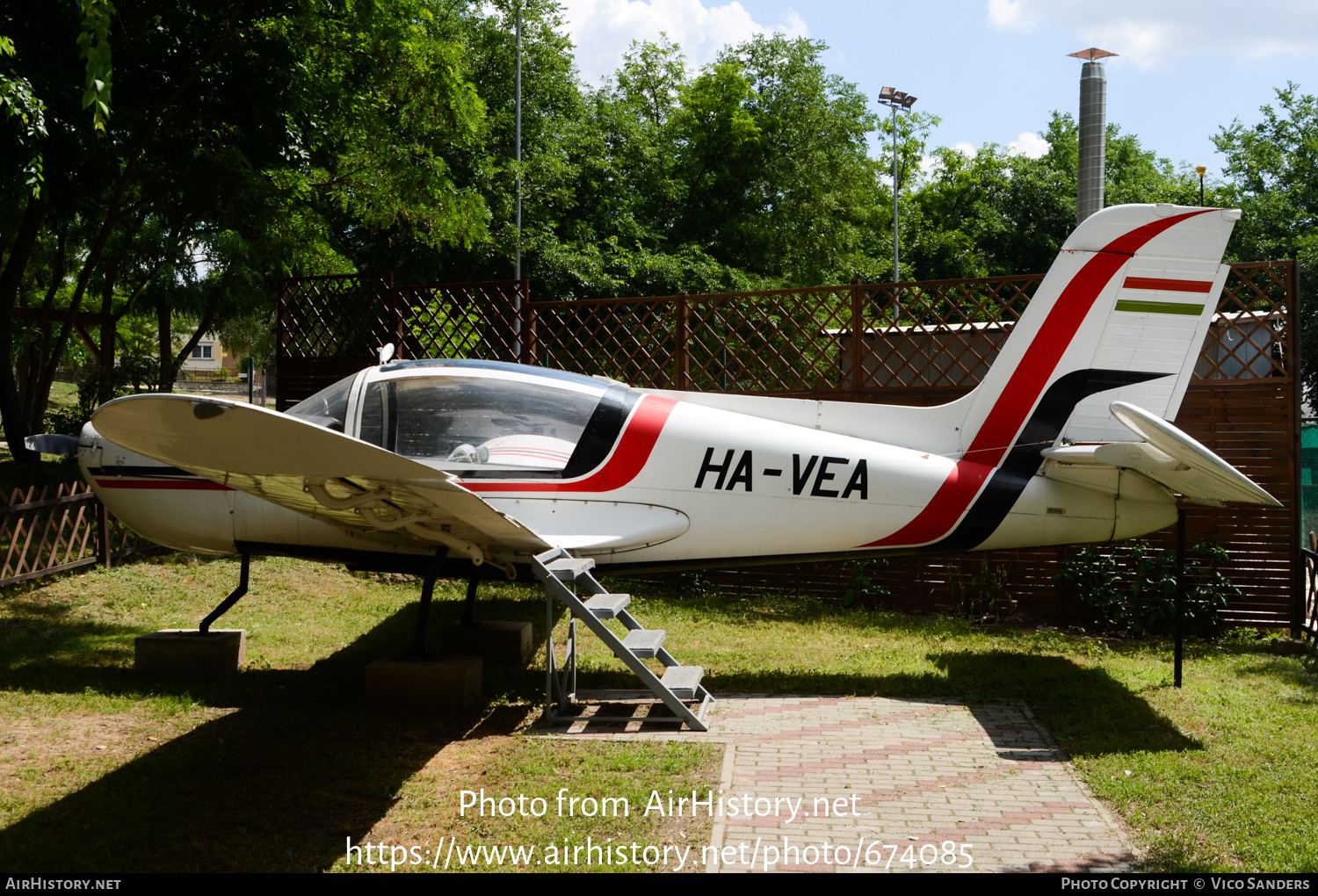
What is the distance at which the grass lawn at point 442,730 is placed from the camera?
4.05 meters

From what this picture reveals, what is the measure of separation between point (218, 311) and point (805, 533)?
1810 cm

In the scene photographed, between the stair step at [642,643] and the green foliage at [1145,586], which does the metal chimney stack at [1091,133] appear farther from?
the stair step at [642,643]

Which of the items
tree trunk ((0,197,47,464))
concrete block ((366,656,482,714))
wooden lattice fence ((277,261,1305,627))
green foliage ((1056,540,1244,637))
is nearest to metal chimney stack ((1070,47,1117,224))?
wooden lattice fence ((277,261,1305,627))

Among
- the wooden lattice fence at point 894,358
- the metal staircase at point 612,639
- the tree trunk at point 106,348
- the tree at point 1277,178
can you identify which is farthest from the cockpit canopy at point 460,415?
the tree at point 1277,178

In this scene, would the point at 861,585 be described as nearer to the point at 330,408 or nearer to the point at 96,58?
the point at 330,408

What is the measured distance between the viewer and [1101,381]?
6.42m

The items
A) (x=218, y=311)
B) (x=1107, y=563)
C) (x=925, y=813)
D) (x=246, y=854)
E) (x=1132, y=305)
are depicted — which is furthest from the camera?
(x=218, y=311)

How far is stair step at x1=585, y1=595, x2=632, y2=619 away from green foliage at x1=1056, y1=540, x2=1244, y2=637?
15.8 ft

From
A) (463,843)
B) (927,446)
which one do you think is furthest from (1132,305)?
(463,843)

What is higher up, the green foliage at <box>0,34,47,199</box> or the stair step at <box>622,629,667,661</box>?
the green foliage at <box>0,34,47,199</box>

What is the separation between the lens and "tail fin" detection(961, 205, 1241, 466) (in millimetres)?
6289

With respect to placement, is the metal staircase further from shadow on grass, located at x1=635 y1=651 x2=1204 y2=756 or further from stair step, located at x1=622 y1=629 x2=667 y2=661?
shadow on grass, located at x1=635 y1=651 x2=1204 y2=756

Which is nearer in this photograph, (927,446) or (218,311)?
(927,446)

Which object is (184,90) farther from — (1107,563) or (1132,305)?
(1107,563)
